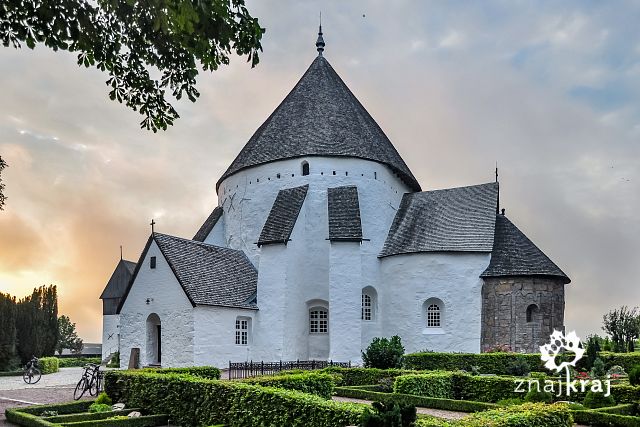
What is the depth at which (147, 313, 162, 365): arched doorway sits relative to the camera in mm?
28609

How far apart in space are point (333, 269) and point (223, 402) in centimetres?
1650

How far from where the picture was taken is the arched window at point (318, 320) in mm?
31078

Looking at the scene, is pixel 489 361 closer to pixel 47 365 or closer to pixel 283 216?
pixel 283 216

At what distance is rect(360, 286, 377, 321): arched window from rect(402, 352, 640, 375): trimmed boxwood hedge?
594 cm

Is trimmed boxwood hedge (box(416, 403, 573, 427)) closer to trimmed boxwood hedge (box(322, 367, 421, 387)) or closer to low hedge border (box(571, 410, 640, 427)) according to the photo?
low hedge border (box(571, 410, 640, 427))

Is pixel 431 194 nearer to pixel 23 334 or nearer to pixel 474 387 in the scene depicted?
pixel 474 387

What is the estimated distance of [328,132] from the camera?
109ft

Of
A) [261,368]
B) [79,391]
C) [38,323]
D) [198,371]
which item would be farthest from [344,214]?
[38,323]

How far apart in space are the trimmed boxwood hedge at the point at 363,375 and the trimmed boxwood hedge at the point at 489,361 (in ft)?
9.38

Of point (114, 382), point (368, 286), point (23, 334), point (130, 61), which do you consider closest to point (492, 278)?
point (368, 286)

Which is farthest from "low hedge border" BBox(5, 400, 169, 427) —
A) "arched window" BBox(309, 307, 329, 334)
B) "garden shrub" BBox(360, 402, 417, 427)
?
"arched window" BBox(309, 307, 329, 334)

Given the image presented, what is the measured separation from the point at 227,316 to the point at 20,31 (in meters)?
19.9

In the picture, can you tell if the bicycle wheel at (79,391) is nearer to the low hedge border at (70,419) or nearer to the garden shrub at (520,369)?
the low hedge border at (70,419)

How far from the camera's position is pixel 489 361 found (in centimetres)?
2452
